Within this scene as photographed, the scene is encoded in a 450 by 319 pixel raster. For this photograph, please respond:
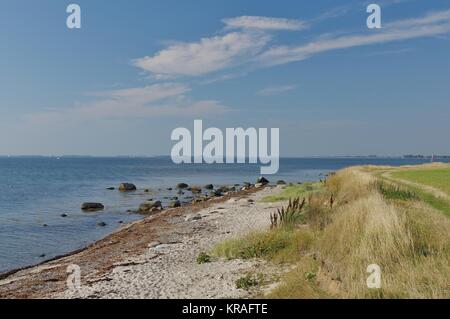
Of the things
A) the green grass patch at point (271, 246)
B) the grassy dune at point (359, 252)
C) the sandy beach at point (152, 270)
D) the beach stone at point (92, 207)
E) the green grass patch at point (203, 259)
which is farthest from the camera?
the beach stone at point (92, 207)

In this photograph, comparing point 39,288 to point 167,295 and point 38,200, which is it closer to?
point 167,295

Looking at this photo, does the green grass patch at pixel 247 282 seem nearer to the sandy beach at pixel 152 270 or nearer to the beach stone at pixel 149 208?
the sandy beach at pixel 152 270

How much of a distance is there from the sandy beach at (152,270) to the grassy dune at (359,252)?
3.39ft

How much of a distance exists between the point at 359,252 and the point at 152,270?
619cm

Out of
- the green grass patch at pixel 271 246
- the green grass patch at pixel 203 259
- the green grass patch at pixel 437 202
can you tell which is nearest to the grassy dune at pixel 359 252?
the green grass patch at pixel 271 246

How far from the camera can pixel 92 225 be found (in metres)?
32.1

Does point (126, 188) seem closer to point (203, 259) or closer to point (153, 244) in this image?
point (153, 244)

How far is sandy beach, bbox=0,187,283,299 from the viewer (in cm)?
1123

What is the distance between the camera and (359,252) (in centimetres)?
1110

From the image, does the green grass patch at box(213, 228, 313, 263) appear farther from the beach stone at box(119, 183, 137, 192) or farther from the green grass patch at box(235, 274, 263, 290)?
the beach stone at box(119, 183, 137, 192)

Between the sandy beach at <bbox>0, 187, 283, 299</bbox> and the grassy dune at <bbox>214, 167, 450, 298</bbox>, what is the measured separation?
1.03m

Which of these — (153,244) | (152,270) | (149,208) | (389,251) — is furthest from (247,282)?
(149,208)

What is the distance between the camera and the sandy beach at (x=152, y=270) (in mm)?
11234
